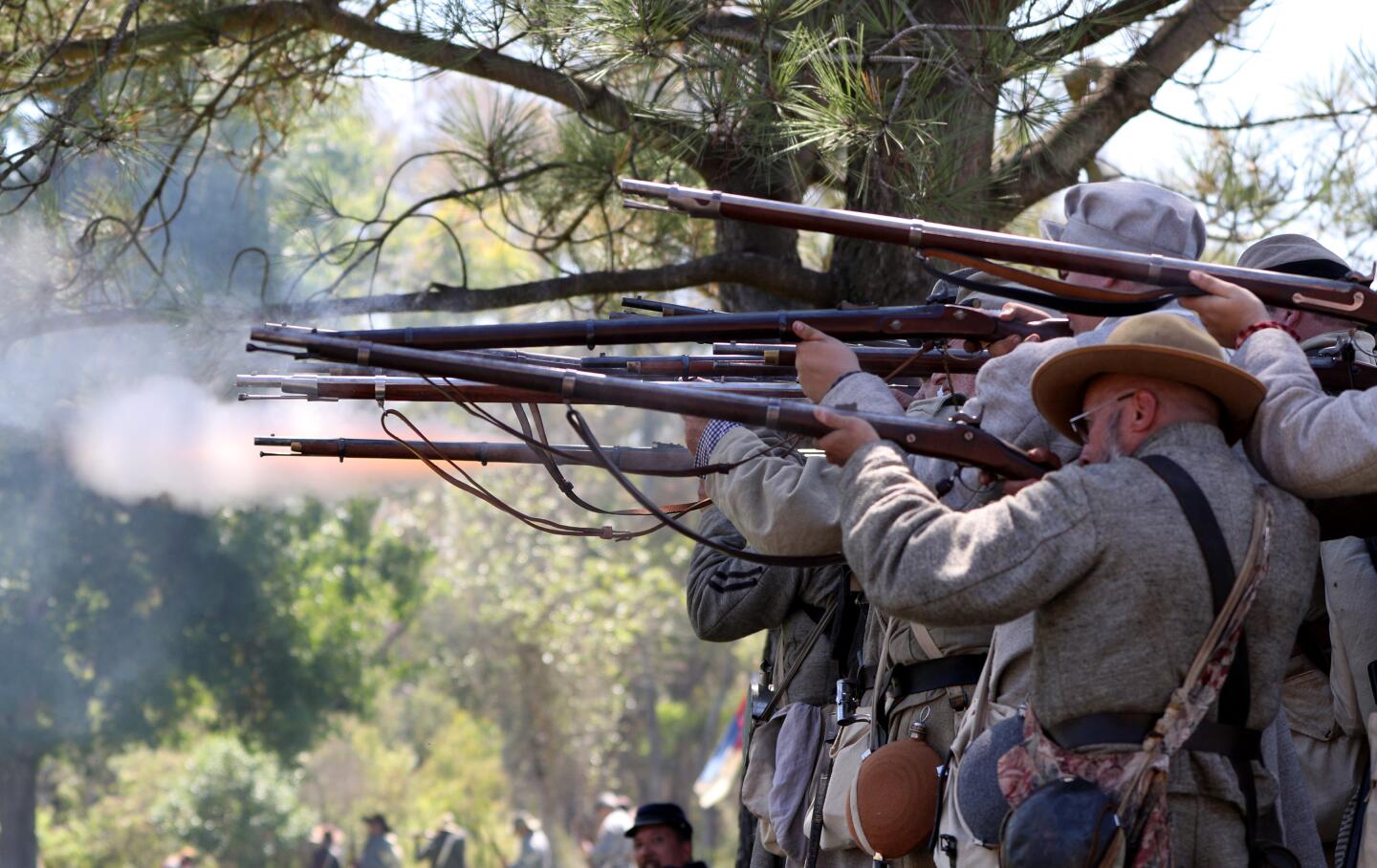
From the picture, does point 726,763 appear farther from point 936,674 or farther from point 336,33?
point 936,674

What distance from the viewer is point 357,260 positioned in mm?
7105

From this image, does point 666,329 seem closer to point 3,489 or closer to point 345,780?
point 3,489

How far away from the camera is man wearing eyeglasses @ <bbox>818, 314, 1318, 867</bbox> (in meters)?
2.91

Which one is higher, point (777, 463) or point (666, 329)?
point (666, 329)

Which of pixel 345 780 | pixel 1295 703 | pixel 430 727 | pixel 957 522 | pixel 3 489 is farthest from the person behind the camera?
pixel 430 727

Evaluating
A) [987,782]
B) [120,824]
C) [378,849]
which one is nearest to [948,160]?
[987,782]

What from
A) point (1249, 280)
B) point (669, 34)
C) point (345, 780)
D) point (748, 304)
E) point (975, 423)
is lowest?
point (345, 780)

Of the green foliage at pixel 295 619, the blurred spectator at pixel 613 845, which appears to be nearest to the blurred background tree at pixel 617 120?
the blurred spectator at pixel 613 845

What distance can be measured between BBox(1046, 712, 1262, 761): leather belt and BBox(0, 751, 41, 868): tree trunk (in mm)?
16588

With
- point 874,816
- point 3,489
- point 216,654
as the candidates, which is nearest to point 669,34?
point 874,816

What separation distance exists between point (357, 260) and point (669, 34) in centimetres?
214

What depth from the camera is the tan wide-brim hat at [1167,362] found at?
3082mm

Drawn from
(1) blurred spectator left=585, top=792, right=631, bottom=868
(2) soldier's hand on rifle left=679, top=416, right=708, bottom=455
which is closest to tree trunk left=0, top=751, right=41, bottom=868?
(1) blurred spectator left=585, top=792, right=631, bottom=868

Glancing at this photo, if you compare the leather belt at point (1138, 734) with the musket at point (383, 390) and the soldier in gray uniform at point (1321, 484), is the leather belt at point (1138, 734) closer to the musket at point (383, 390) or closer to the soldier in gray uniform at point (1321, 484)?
the soldier in gray uniform at point (1321, 484)
